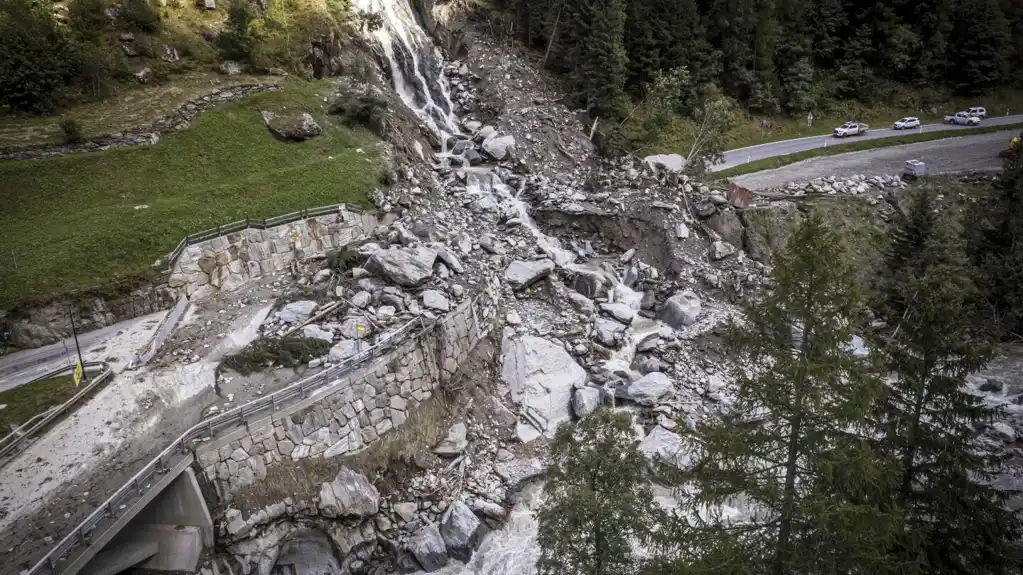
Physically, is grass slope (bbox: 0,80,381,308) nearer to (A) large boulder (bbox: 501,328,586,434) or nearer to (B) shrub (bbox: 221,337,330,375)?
(B) shrub (bbox: 221,337,330,375)

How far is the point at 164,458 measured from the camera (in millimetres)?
19188

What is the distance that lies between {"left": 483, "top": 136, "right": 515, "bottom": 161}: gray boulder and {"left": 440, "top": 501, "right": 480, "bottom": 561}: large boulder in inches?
965

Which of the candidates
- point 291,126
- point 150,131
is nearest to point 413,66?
point 291,126

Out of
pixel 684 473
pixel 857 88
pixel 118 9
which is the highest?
pixel 118 9

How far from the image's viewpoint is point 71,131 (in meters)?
31.1

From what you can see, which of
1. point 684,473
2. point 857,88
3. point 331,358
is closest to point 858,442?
point 684,473

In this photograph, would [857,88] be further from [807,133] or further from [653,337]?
[653,337]

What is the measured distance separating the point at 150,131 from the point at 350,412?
20.8 m

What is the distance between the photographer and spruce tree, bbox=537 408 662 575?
13.0 meters

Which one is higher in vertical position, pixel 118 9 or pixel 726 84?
pixel 118 9

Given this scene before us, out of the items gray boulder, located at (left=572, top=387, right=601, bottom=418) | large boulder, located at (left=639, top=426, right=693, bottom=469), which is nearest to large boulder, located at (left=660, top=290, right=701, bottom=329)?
gray boulder, located at (left=572, top=387, right=601, bottom=418)

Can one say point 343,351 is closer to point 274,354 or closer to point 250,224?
point 274,354

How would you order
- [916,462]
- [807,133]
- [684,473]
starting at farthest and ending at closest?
[807,133]
[916,462]
[684,473]

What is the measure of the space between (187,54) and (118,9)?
4212 mm
